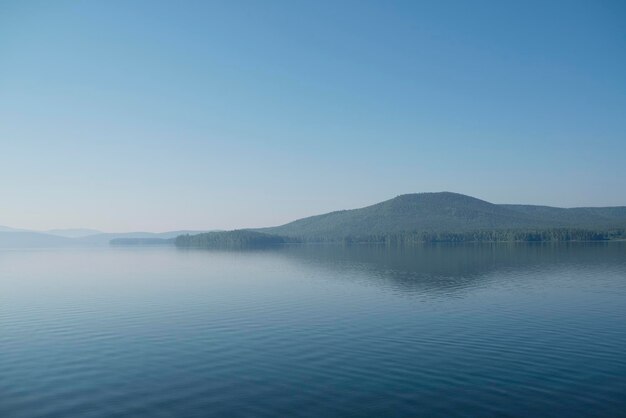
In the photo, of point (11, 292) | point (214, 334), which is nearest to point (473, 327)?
point (214, 334)

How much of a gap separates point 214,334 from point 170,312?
31.1 ft

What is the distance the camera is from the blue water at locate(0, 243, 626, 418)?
15836 mm

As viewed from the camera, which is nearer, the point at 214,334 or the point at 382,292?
the point at 214,334

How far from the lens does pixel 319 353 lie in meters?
22.1

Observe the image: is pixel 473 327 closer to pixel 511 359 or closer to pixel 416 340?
pixel 416 340

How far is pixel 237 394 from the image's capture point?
16688 mm

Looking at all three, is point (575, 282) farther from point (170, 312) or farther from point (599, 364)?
point (170, 312)

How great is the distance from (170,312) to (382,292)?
64.9 feet

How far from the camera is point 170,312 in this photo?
34688 millimetres

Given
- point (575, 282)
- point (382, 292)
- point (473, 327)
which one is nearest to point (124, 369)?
point (473, 327)

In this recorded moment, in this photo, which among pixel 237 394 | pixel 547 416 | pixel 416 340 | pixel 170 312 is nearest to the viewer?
pixel 547 416

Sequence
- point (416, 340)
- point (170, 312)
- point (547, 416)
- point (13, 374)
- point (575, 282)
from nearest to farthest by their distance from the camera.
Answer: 1. point (547, 416)
2. point (13, 374)
3. point (416, 340)
4. point (170, 312)
5. point (575, 282)

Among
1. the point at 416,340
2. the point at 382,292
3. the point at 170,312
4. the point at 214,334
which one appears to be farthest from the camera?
the point at 382,292

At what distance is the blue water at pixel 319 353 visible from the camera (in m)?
15.8
